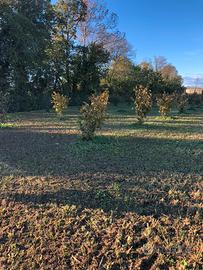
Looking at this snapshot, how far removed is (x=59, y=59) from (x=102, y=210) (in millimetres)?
19364

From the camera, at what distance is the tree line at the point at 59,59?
16719 mm

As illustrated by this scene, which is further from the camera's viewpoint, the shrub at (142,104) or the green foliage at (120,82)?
the green foliage at (120,82)

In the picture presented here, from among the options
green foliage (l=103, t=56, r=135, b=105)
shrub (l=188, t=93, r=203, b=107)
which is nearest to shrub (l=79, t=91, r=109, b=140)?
green foliage (l=103, t=56, r=135, b=105)

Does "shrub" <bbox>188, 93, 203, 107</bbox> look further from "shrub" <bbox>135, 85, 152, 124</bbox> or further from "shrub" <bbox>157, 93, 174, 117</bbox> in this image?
"shrub" <bbox>135, 85, 152, 124</bbox>

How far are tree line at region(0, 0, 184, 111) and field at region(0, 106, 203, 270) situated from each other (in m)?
12.0

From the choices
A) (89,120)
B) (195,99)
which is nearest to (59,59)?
(195,99)

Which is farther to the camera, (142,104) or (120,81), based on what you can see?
(120,81)

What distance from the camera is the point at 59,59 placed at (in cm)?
2170

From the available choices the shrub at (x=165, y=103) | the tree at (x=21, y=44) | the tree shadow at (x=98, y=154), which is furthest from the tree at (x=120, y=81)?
the tree shadow at (x=98, y=154)

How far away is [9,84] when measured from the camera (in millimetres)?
17953

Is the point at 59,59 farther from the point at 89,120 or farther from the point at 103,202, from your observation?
the point at 103,202

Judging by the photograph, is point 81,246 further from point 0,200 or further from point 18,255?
point 0,200

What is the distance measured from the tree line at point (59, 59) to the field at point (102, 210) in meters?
12.0

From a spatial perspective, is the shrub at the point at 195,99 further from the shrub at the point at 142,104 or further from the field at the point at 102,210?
the field at the point at 102,210
